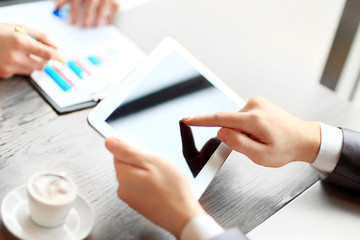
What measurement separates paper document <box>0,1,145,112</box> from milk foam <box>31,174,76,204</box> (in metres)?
0.28

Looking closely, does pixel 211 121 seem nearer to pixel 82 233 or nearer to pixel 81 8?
pixel 82 233

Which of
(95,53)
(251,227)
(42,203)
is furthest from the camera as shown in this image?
(95,53)

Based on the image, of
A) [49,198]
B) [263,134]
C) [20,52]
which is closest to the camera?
[49,198]

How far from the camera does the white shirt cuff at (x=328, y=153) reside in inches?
34.2

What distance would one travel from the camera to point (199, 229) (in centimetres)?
67

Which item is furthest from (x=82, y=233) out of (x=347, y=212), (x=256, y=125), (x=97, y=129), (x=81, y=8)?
(x=81, y=8)

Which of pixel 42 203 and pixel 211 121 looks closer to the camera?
pixel 42 203

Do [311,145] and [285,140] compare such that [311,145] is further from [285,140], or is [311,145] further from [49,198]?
[49,198]

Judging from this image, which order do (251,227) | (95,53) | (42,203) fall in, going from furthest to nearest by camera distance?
(95,53) → (251,227) → (42,203)

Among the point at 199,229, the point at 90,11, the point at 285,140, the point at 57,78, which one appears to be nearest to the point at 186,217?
the point at 199,229

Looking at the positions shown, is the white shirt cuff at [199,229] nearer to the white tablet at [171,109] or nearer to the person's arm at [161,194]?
the person's arm at [161,194]

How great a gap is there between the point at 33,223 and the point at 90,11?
592mm

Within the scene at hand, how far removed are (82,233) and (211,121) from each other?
28 centimetres

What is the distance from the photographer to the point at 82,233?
67cm
